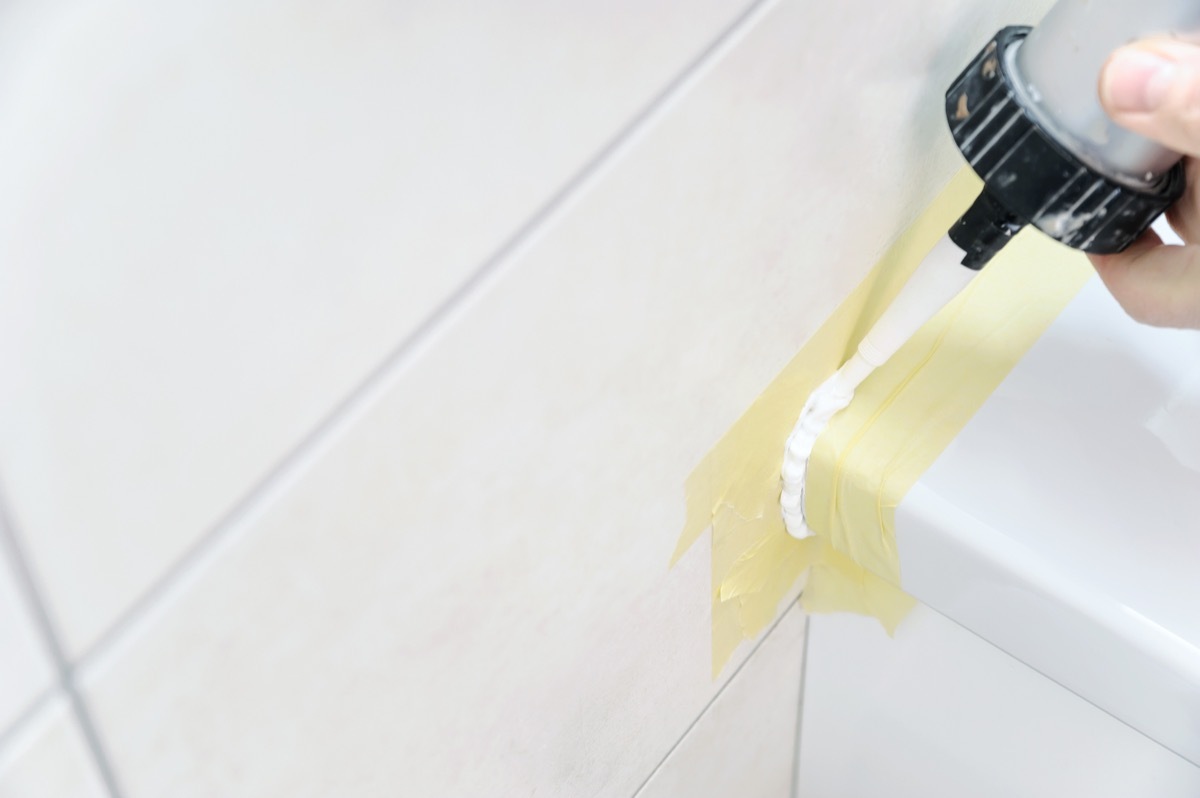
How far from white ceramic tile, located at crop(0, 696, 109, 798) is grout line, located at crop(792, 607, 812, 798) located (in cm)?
45

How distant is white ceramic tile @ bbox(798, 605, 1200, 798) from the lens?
51 centimetres

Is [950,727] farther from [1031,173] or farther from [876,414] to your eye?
[1031,173]

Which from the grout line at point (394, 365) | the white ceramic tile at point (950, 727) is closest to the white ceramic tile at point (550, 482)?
the grout line at point (394, 365)

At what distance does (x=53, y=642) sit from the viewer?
20cm

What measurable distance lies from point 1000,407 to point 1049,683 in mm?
130

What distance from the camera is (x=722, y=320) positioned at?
0.37 meters

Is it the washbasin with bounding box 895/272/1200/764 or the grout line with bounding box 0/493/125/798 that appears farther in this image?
the washbasin with bounding box 895/272/1200/764

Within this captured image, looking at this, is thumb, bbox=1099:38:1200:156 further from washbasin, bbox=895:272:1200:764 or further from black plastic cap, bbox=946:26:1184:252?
washbasin, bbox=895:272:1200:764

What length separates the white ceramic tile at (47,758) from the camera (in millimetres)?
208

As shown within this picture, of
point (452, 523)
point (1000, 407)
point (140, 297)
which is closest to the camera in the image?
point (140, 297)

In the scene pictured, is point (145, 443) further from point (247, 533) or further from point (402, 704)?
point (402, 704)

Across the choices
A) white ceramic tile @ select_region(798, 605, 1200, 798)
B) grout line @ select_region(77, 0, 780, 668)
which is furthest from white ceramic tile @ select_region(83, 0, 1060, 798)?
white ceramic tile @ select_region(798, 605, 1200, 798)

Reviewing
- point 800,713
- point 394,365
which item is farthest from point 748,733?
point 394,365

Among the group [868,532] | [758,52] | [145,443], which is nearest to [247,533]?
[145,443]
